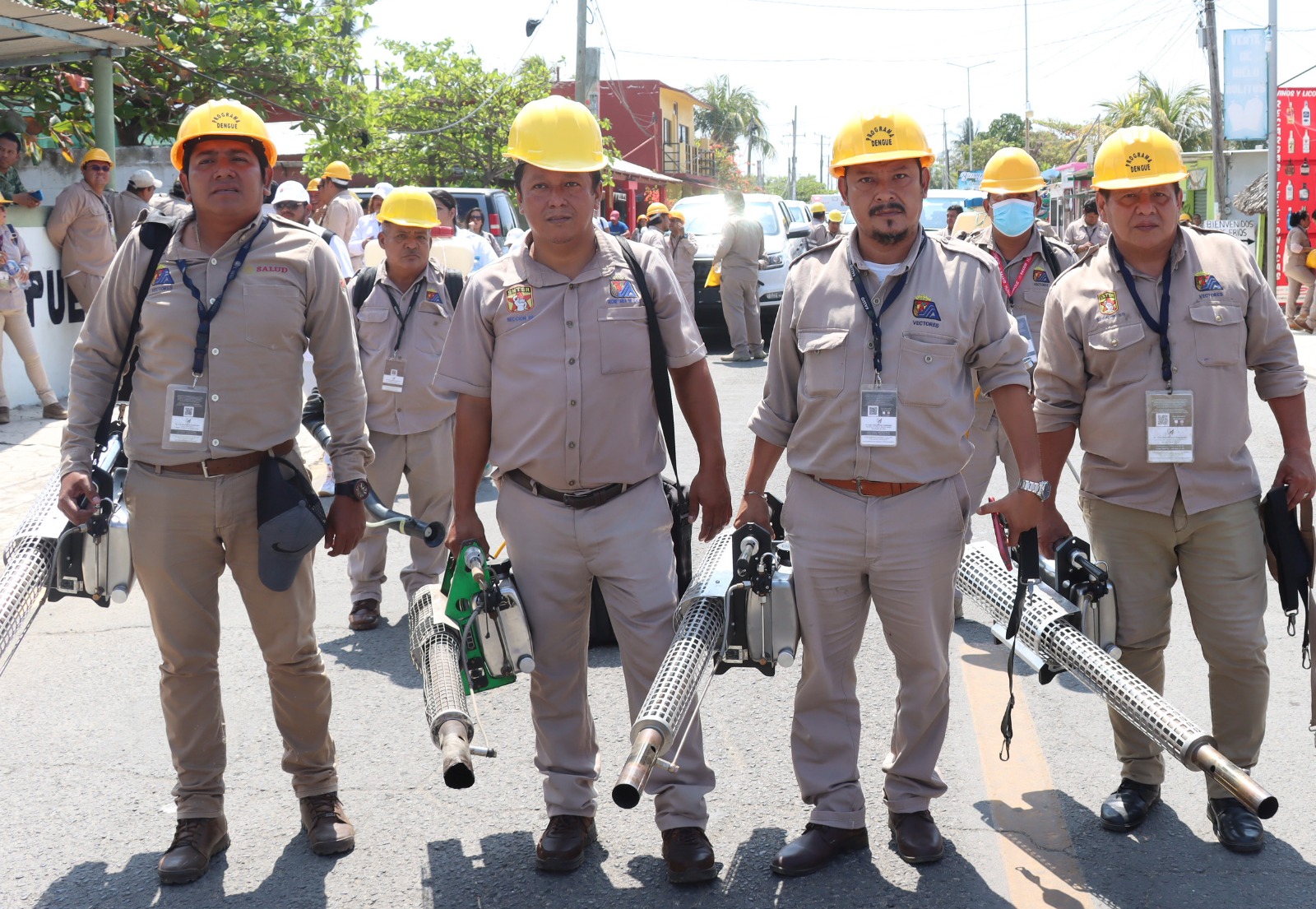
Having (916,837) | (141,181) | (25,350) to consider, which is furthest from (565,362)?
(141,181)

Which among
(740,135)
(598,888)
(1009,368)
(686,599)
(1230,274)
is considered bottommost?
(598,888)

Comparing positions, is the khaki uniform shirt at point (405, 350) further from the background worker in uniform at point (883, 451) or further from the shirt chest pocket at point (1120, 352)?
the shirt chest pocket at point (1120, 352)

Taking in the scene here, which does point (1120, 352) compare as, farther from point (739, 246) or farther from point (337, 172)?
point (739, 246)

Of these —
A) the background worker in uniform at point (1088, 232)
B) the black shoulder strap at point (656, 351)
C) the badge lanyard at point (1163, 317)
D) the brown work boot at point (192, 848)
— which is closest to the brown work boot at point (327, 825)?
the brown work boot at point (192, 848)

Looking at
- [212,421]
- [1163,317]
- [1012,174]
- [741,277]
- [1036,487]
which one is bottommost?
[1036,487]

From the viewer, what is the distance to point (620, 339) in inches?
153

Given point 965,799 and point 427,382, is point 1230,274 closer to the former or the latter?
point 965,799

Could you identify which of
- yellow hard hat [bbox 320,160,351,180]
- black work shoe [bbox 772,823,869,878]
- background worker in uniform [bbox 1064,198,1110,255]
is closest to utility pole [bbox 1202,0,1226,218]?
background worker in uniform [bbox 1064,198,1110,255]

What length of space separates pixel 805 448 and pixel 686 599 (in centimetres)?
56

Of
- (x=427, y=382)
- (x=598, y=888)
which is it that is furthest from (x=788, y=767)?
(x=427, y=382)

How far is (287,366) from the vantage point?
405 cm

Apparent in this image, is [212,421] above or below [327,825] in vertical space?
above

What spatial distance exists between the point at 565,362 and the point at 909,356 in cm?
96

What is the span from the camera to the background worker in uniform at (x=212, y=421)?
12.8 feet
